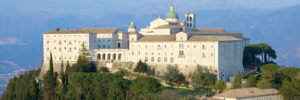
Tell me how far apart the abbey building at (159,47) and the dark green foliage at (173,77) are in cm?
179

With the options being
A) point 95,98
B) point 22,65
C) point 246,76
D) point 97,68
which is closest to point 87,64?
point 97,68

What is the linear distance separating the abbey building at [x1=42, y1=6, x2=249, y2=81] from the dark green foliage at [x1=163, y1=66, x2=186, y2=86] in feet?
5.87

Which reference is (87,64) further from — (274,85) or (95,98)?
(274,85)

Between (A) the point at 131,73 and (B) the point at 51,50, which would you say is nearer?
(A) the point at 131,73

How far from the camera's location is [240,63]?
71.9 meters

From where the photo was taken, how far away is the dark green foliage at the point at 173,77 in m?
69.4

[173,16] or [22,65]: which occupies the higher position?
[173,16]

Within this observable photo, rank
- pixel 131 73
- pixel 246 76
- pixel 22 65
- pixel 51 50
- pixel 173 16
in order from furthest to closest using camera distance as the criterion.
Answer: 1. pixel 22 65
2. pixel 173 16
3. pixel 51 50
4. pixel 131 73
5. pixel 246 76

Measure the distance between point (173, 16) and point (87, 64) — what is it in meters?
19.2

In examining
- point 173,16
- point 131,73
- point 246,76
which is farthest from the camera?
point 173,16

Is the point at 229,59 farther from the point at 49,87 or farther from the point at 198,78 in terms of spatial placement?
the point at 49,87

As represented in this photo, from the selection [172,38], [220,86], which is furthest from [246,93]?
[172,38]

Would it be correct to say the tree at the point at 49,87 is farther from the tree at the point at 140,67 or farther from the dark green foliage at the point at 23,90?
the tree at the point at 140,67

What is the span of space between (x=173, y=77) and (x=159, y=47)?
276 inches
